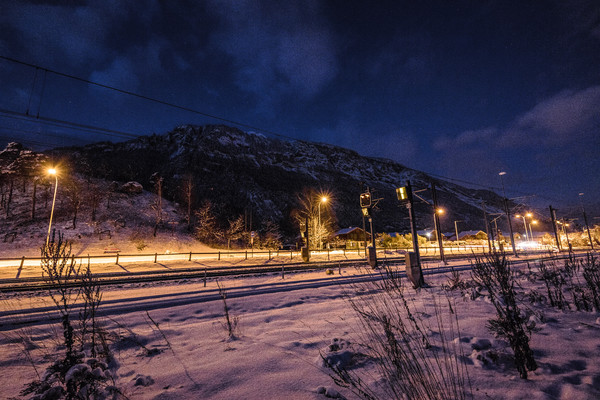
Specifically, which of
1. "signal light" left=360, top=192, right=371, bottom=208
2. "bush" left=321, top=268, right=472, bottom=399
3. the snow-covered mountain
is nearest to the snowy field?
"bush" left=321, top=268, right=472, bottom=399

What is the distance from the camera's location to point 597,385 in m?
2.18

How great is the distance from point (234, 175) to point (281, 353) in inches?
4074

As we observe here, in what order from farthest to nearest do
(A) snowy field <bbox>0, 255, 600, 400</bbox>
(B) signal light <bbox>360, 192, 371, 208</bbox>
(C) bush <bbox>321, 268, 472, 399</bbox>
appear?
1. (B) signal light <bbox>360, 192, 371, 208</bbox>
2. (A) snowy field <bbox>0, 255, 600, 400</bbox>
3. (C) bush <bbox>321, 268, 472, 399</bbox>

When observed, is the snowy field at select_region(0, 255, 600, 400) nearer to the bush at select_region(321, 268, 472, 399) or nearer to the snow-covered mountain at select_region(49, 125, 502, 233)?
the bush at select_region(321, 268, 472, 399)

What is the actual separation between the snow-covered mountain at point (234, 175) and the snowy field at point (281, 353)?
5836 centimetres

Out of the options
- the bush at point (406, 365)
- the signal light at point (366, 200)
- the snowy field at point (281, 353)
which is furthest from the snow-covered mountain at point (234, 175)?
the bush at point (406, 365)

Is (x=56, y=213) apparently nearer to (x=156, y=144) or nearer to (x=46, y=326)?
(x=46, y=326)

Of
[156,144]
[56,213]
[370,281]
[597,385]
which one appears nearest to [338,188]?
[156,144]

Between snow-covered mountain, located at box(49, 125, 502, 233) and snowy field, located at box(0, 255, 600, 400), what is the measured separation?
58.4 m

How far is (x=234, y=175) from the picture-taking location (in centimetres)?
10269

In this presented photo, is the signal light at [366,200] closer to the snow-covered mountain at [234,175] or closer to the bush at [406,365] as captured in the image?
the bush at [406,365]

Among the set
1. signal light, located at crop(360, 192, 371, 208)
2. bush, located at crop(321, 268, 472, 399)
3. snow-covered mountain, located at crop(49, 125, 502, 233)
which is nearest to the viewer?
bush, located at crop(321, 268, 472, 399)

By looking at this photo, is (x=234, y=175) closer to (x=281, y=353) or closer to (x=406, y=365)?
(x=281, y=353)

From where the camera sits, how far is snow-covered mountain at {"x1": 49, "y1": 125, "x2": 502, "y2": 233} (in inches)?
3113
